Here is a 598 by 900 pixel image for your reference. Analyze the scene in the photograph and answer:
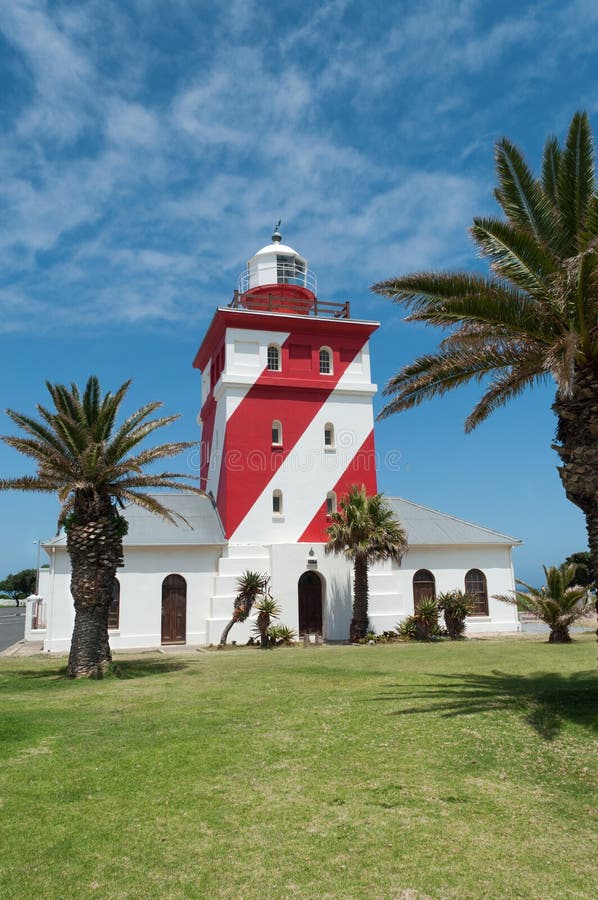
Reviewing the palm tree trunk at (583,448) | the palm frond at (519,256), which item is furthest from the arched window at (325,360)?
the palm tree trunk at (583,448)

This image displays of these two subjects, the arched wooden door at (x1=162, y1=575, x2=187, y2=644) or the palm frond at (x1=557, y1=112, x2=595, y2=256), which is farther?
the arched wooden door at (x1=162, y1=575, x2=187, y2=644)

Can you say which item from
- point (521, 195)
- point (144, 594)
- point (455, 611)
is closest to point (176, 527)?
Result: point (144, 594)

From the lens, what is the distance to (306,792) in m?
6.61

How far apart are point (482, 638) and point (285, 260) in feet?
61.9

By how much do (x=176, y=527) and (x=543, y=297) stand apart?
20026 millimetres

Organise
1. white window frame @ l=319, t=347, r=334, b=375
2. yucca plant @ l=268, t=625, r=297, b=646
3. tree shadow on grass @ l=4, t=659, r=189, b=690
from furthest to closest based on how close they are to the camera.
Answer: white window frame @ l=319, t=347, r=334, b=375
yucca plant @ l=268, t=625, r=297, b=646
tree shadow on grass @ l=4, t=659, r=189, b=690

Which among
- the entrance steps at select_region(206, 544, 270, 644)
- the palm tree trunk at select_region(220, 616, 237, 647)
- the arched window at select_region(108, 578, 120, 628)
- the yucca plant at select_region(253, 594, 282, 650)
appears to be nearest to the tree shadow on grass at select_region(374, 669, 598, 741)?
the yucca plant at select_region(253, 594, 282, 650)

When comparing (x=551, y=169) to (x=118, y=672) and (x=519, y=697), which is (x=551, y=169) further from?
(x=118, y=672)

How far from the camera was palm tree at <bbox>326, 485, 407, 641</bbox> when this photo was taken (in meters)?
23.8

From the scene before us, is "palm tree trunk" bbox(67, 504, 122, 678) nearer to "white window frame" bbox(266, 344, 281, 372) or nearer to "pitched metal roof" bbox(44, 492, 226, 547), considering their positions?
"pitched metal roof" bbox(44, 492, 226, 547)

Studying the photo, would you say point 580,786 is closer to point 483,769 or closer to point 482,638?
point 483,769

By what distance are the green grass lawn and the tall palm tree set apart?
132 inches

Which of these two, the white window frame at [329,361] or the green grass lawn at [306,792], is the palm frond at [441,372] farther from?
the white window frame at [329,361]

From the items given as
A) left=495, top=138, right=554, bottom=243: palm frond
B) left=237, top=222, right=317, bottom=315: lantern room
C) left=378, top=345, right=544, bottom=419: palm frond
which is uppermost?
left=237, top=222, right=317, bottom=315: lantern room
